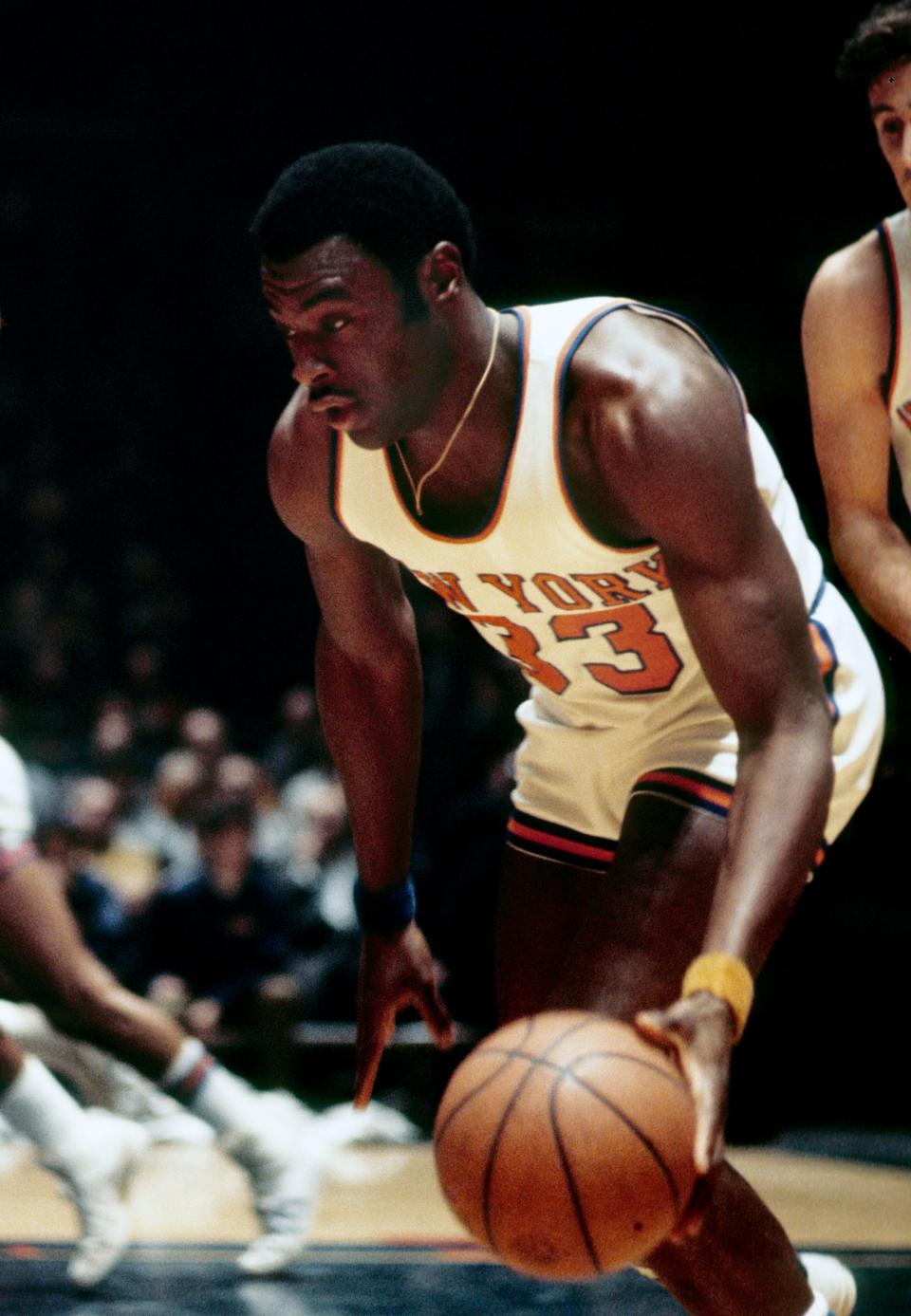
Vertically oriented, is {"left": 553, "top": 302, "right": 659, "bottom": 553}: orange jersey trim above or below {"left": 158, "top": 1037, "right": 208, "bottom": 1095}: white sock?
above

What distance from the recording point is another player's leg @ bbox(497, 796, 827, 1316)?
2.69m

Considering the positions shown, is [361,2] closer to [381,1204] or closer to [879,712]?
[381,1204]

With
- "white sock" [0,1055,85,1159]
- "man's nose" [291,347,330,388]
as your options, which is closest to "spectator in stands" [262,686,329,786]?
"white sock" [0,1055,85,1159]

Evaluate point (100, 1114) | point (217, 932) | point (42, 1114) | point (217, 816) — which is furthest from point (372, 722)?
point (217, 932)

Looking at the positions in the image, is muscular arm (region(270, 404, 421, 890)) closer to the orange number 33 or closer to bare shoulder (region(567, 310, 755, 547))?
the orange number 33

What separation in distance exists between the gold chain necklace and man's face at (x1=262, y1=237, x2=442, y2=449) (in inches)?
4.7

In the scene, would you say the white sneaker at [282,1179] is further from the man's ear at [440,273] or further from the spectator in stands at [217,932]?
the man's ear at [440,273]

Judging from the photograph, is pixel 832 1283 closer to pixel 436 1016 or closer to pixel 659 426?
pixel 436 1016

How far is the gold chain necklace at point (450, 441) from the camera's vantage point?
9.20 ft

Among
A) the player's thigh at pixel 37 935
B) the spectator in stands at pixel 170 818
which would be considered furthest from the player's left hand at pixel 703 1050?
the spectator in stands at pixel 170 818

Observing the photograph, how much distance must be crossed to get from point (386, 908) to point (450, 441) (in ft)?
2.77

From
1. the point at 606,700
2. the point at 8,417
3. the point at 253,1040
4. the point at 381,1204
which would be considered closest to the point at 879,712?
the point at 606,700

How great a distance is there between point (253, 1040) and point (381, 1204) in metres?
1.34

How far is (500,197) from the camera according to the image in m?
9.03
